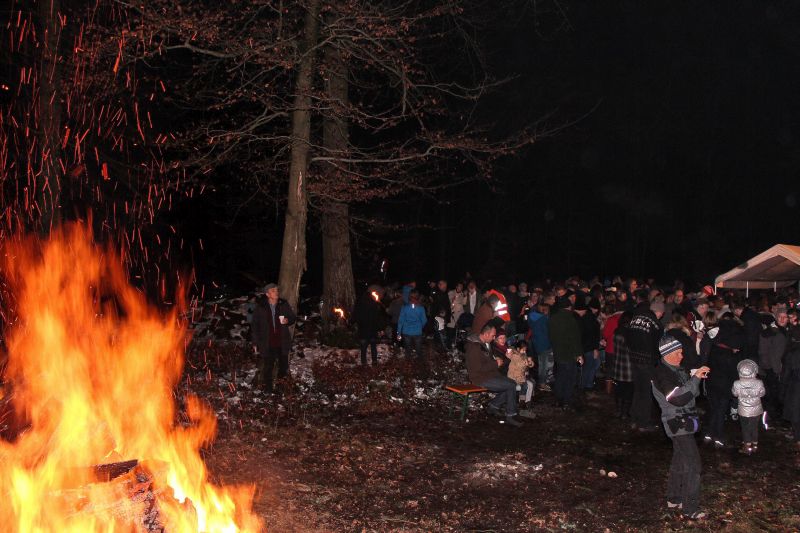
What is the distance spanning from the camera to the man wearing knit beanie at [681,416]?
6.88 metres

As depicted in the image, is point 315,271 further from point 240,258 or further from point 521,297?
point 521,297

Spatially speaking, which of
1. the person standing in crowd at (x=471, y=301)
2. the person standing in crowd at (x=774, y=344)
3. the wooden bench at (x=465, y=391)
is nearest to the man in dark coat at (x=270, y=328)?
the wooden bench at (x=465, y=391)

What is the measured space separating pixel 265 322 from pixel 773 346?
27.6 feet

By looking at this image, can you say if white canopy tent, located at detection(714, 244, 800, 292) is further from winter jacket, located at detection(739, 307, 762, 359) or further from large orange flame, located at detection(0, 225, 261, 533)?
large orange flame, located at detection(0, 225, 261, 533)

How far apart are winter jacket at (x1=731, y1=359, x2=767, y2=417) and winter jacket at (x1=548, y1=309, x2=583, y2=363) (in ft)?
9.91

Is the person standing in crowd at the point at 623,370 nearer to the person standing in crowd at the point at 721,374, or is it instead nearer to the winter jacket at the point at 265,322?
the person standing in crowd at the point at 721,374

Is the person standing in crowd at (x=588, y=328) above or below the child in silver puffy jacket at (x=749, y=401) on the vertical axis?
above

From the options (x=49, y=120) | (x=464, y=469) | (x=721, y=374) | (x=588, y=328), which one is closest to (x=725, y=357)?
(x=721, y=374)

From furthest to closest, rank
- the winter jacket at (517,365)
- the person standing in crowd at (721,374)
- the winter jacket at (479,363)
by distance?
the winter jacket at (517,365)
the winter jacket at (479,363)
the person standing in crowd at (721,374)

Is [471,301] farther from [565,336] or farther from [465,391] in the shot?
[465,391]

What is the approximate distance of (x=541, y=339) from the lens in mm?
13305

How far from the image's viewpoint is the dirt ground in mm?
7004

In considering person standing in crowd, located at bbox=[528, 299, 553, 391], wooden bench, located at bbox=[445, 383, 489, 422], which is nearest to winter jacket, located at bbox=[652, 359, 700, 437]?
wooden bench, located at bbox=[445, 383, 489, 422]

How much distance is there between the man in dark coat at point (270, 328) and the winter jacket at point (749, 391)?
7167mm
